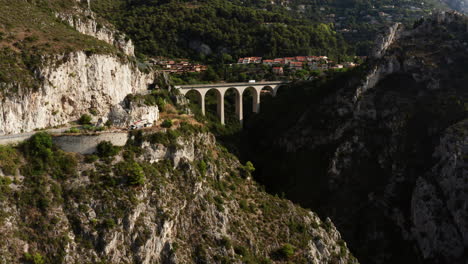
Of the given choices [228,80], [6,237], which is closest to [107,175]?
[6,237]

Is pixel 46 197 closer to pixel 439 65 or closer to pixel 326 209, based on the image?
pixel 326 209

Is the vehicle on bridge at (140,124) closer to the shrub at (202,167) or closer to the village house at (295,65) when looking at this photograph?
the shrub at (202,167)

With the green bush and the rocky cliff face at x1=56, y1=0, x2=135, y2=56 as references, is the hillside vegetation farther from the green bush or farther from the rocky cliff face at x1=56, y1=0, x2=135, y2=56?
the green bush

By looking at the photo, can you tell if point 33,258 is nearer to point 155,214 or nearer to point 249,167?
point 155,214

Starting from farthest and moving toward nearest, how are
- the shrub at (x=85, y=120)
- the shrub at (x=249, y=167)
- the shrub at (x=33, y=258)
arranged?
1. the shrub at (x=249, y=167)
2. the shrub at (x=85, y=120)
3. the shrub at (x=33, y=258)

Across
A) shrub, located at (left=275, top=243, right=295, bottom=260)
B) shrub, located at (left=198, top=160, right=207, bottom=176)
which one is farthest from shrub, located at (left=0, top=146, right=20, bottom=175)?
shrub, located at (left=275, top=243, right=295, bottom=260)

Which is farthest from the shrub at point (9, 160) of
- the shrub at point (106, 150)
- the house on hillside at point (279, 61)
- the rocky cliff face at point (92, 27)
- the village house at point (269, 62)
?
the house on hillside at point (279, 61)

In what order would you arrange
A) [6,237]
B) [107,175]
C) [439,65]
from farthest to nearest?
1. [439,65]
2. [107,175]
3. [6,237]
